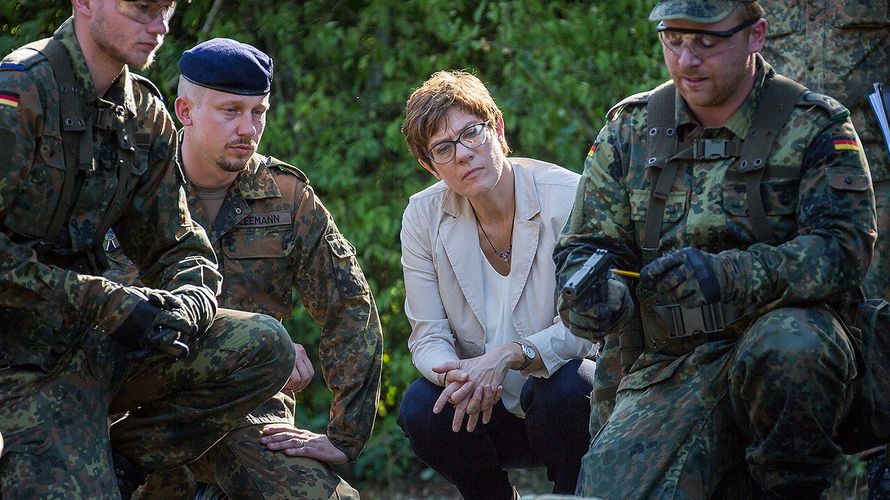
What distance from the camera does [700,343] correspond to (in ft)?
12.4

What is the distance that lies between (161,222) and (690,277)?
5.27 feet

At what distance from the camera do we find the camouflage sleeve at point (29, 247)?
368 centimetres

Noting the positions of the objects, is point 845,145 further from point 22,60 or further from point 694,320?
point 22,60

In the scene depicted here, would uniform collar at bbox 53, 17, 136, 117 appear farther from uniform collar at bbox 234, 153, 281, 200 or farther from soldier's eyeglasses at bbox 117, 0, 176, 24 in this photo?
uniform collar at bbox 234, 153, 281, 200

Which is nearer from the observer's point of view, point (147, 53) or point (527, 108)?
point (147, 53)

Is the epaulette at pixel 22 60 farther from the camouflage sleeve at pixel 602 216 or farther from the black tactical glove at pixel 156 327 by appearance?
the camouflage sleeve at pixel 602 216

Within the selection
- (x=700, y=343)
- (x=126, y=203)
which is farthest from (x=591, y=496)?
(x=126, y=203)

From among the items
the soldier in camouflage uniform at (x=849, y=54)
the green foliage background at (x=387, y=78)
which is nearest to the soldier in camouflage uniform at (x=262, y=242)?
the soldier in camouflage uniform at (x=849, y=54)

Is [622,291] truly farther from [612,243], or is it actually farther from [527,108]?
[527,108]

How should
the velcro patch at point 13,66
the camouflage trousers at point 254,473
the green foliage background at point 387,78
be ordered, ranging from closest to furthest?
the velcro patch at point 13,66
the camouflage trousers at point 254,473
the green foliage background at point 387,78

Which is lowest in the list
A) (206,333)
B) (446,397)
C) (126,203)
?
(446,397)

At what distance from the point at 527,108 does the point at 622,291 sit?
3516 millimetres

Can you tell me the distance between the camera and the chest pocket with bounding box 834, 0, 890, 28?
4.66 meters

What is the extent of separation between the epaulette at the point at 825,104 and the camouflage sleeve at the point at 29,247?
192 cm
